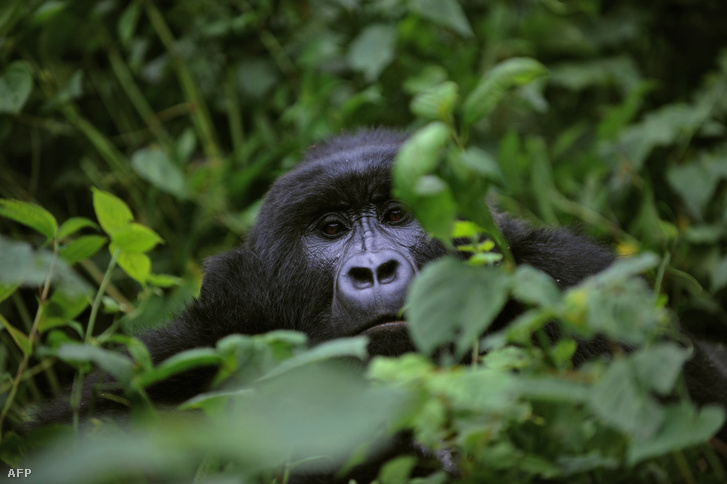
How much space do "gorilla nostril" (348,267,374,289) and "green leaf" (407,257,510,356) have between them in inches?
40.4

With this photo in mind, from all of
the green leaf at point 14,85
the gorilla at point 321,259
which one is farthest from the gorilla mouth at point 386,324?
the green leaf at point 14,85

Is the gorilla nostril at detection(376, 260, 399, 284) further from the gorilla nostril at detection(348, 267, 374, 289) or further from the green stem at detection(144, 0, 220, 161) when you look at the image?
the green stem at detection(144, 0, 220, 161)

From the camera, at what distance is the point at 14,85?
3275mm

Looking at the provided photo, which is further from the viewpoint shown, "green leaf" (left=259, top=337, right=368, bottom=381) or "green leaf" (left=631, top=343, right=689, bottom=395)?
"green leaf" (left=259, top=337, right=368, bottom=381)

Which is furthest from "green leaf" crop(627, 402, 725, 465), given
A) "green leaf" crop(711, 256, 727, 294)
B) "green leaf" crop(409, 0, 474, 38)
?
"green leaf" crop(409, 0, 474, 38)

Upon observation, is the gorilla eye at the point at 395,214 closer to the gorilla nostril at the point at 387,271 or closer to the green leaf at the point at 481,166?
the gorilla nostril at the point at 387,271

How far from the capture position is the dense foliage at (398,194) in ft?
3.67

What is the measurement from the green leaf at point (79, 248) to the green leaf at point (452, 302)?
102cm

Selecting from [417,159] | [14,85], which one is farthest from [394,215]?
[14,85]

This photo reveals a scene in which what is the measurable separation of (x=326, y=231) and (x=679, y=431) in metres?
1.75

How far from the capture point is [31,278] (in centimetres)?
135

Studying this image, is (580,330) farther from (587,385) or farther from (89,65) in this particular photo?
(89,65)

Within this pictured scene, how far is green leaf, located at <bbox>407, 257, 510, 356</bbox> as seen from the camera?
112 cm

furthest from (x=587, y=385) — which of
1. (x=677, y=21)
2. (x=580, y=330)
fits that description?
(x=677, y=21)
